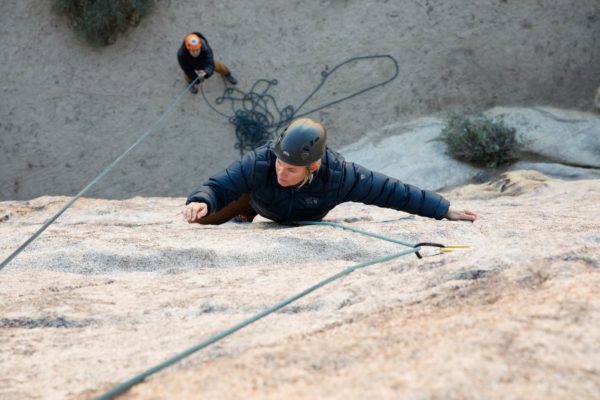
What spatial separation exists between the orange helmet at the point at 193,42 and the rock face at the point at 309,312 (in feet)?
15.6

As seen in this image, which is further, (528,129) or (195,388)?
(528,129)

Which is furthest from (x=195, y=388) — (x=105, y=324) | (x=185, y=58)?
(x=185, y=58)

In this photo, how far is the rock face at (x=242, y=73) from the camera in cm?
968

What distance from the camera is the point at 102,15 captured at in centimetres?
1005

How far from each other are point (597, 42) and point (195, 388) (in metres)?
9.08

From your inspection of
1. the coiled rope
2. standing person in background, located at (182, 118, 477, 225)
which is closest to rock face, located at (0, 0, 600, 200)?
the coiled rope

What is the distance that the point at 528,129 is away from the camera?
8953 millimetres

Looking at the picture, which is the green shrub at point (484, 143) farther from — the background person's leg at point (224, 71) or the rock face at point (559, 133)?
the background person's leg at point (224, 71)

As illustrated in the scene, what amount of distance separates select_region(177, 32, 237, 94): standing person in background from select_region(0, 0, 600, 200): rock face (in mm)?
757

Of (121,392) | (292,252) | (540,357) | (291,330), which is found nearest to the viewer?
(540,357)

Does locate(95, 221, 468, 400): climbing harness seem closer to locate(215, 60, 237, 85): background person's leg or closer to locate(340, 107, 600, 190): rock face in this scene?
locate(340, 107, 600, 190): rock face

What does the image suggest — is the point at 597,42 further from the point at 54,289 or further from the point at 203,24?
the point at 54,289

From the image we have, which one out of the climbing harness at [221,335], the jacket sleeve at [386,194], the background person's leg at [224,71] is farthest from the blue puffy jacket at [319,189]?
the background person's leg at [224,71]

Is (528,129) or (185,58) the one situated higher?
(185,58)
